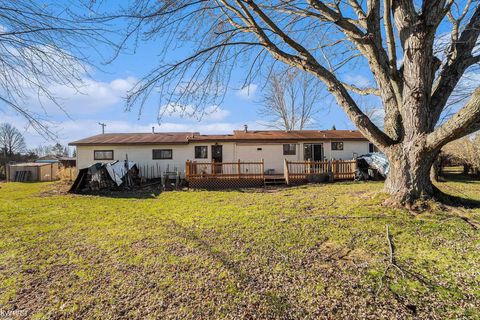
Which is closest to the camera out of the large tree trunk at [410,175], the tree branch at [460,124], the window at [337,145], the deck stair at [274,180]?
the tree branch at [460,124]

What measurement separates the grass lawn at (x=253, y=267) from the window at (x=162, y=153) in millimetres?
10238

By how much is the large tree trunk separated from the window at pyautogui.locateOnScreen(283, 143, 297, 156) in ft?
35.8

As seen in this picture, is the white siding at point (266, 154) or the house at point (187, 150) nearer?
the house at point (187, 150)

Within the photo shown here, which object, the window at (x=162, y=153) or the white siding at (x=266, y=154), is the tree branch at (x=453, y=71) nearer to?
the white siding at (x=266, y=154)

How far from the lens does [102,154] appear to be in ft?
51.6

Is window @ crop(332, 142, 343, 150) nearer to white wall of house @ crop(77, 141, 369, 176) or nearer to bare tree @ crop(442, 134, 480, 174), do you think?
white wall of house @ crop(77, 141, 369, 176)

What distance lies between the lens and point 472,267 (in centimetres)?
287

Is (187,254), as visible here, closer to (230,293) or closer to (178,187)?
(230,293)

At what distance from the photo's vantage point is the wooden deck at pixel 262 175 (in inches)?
476

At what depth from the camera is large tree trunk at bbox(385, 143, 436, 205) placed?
193 inches

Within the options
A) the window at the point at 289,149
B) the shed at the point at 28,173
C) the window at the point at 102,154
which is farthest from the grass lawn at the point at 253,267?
the shed at the point at 28,173

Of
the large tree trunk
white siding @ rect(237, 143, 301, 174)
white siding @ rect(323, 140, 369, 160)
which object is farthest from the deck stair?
the large tree trunk

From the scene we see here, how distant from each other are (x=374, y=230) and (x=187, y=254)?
3223mm

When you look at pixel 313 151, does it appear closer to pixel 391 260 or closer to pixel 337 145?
pixel 337 145
